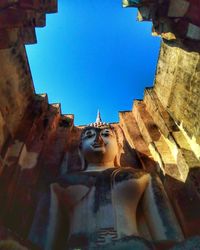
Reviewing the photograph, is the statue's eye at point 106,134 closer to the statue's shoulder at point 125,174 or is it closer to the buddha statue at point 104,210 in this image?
the buddha statue at point 104,210

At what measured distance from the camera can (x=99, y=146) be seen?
5906mm

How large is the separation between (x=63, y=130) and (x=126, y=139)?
1.54 metres

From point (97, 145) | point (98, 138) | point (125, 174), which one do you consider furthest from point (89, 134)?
point (125, 174)

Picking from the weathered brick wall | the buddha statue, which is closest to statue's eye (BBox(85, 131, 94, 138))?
the buddha statue

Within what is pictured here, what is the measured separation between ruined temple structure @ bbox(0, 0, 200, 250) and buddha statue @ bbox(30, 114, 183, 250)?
2cm

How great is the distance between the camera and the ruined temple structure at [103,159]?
4.54m

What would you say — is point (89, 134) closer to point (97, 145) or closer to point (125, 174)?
point (97, 145)

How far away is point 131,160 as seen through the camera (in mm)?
6934

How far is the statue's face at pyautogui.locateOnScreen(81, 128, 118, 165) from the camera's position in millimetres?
5836

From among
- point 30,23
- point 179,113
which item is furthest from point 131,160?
point 30,23

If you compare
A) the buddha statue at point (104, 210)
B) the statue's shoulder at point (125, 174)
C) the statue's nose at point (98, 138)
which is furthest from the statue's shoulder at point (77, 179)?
the statue's nose at point (98, 138)

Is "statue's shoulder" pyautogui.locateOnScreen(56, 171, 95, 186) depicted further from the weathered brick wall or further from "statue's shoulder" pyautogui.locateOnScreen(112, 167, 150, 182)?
the weathered brick wall

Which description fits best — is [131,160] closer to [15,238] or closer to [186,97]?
[186,97]

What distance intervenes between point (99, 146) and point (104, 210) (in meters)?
1.60
